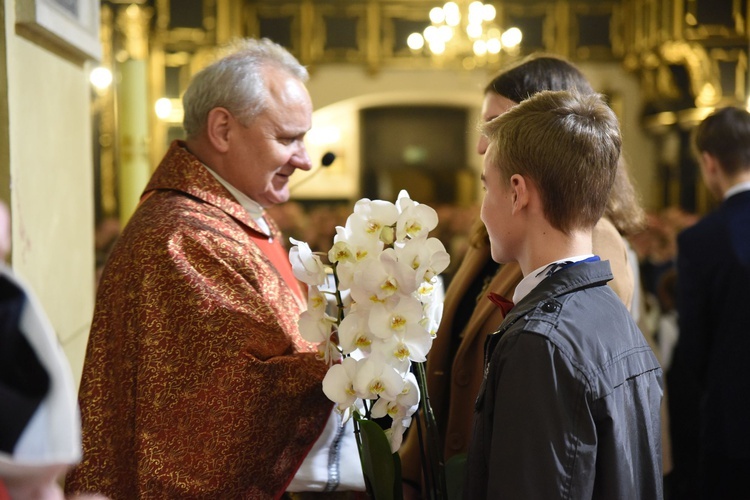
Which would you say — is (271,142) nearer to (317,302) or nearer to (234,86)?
(234,86)

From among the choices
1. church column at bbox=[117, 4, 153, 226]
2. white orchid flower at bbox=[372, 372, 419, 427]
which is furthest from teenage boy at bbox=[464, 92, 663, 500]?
church column at bbox=[117, 4, 153, 226]

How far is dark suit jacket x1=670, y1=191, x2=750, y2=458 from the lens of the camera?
9.68ft

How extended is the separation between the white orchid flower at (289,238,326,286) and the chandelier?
8590 mm

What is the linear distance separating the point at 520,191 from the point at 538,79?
23.1 inches

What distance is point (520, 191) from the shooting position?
58.4 inches

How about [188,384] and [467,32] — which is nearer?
[188,384]

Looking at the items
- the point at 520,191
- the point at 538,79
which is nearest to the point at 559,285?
the point at 520,191

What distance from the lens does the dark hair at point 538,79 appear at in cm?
197

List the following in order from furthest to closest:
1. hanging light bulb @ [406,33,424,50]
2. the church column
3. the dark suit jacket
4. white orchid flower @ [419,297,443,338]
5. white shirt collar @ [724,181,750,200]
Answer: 1. hanging light bulb @ [406,33,424,50]
2. white shirt collar @ [724,181,750,200]
3. the dark suit jacket
4. the church column
5. white orchid flower @ [419,297,443,338]

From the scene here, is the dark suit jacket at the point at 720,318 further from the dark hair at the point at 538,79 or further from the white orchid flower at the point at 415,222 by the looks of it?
the white orchid flower at the point at 415,222

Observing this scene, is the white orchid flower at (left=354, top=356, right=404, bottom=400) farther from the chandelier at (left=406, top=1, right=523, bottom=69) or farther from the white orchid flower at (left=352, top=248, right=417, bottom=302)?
the chandelier at (left=406, top=1, right=523, bottom=69)

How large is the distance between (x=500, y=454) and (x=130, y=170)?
198cm

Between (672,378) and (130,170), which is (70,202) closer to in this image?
(130,170)

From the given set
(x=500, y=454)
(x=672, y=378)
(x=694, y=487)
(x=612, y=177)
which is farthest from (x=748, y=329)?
(x=500, y=454)
